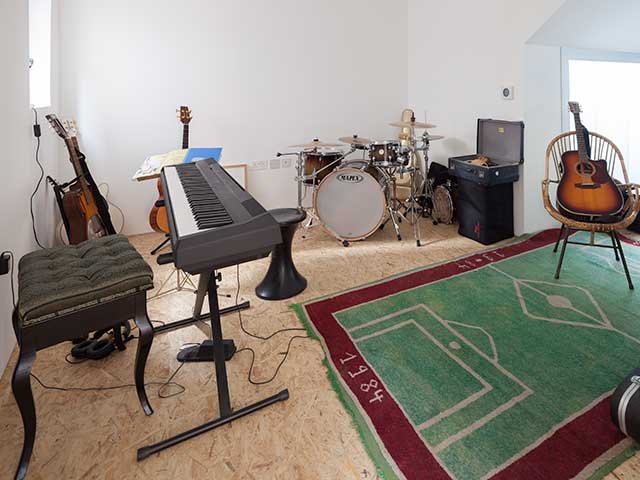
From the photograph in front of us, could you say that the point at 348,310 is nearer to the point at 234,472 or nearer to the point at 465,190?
the point at 234,472

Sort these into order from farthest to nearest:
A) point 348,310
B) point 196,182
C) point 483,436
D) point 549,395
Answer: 1. point 348,310
2. point 196,182
3. point 549,395
4. point 483,436

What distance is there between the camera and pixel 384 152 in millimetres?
3385

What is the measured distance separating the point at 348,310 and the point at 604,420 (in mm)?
1302

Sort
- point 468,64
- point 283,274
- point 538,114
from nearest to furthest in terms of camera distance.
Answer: point 283,274 < point 538,114 < point 468,64

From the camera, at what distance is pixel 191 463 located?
53.9 inches

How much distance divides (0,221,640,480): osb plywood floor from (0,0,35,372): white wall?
413 millimetres

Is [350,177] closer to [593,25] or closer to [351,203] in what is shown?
[351,203]

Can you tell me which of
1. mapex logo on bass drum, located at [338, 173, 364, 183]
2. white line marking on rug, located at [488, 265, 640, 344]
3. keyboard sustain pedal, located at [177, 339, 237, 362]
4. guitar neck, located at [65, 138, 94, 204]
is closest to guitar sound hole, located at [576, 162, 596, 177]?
white line marking on rug, located at [488, 265, 640, 344]

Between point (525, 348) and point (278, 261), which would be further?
point (278, 261)

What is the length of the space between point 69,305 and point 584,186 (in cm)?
304

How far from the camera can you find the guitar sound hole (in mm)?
2625

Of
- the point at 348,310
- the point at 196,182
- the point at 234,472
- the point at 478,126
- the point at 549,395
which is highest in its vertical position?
the point at 478,126

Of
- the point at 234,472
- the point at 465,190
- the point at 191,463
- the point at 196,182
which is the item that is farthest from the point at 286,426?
the point at 465,190

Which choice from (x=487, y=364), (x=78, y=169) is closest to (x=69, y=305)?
(x=487, y=364)
